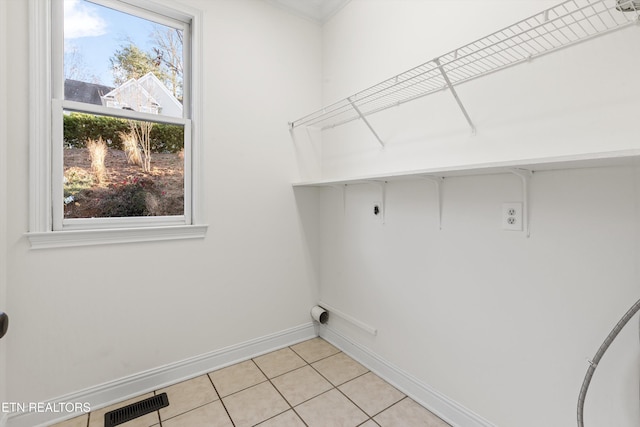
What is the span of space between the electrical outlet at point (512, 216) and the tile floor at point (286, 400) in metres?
1.07

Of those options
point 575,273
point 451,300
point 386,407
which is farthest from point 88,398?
point 575,273

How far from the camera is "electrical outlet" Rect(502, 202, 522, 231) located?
124cm

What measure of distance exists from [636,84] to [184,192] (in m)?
2.20

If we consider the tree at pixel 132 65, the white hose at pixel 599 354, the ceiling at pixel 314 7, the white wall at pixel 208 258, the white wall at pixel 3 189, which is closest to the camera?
the white hose at pixel 599 354

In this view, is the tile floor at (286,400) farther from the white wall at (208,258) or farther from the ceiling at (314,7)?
the ceiling at (314,7)

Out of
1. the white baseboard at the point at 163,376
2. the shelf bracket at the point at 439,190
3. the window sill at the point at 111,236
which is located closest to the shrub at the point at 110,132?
the window sill at the point at 111,236

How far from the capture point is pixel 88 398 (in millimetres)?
1576

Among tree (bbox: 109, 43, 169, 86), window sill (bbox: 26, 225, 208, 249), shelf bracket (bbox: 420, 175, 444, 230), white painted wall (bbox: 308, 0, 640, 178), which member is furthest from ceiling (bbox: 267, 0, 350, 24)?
window sill (bbox: 26, 225, 208, 249)

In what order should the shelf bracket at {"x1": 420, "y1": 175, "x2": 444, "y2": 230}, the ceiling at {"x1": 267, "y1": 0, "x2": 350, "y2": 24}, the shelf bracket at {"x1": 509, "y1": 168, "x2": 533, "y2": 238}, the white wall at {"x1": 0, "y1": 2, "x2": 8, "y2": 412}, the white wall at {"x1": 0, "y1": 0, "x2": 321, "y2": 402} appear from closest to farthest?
the shelf bracket at {"x1": 509, "y1": 168, "x2": 533, "y2": 238}, the white wall at {"x1": 0, "y1": 2, "x2": 8, "y2": 412}, the white wall at {"x1": 0, "y1": 0, "x2": 321, "y2": 402}, the shelf bracket at {"x1": 420, "y1": 175, "x2": 444, "y2": 230}, the ceiling at {"x1": 267, "y1": 0, "x2": 350, "y2": 24}

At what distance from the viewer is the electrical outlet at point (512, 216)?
1.24 meters

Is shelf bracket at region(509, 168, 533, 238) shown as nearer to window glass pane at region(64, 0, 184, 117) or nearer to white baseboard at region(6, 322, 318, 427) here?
white baseboard at region(6, 322, 318, 427)

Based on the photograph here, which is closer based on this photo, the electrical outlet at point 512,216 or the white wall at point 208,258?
the electrical outlet at point 512,216

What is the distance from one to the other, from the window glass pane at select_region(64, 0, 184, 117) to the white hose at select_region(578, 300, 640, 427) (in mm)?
2356

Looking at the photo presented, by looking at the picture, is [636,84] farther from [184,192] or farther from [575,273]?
[184,192]
